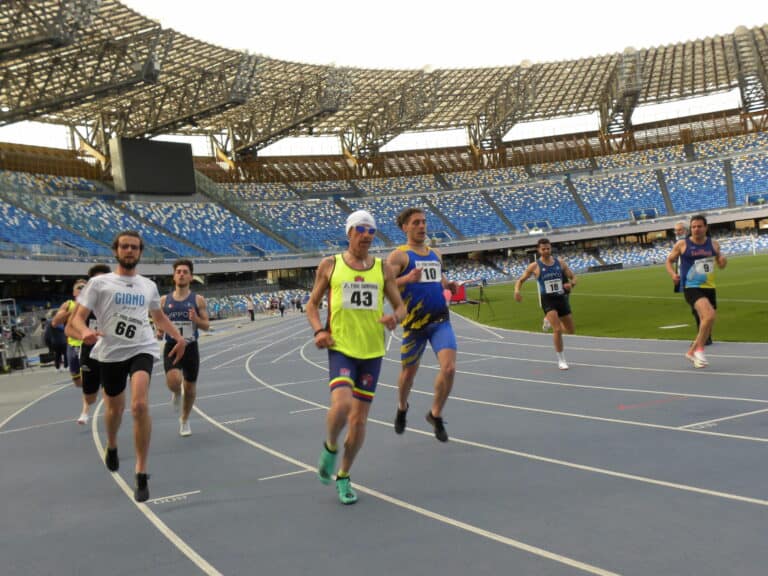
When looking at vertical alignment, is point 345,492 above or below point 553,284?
below

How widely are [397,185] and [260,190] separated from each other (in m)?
13.7

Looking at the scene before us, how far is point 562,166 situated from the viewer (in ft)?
242

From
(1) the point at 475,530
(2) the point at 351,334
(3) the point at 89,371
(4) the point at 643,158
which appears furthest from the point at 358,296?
(4) the point at 643,158

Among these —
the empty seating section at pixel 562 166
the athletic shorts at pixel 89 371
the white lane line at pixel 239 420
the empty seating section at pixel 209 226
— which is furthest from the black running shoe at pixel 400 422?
the empty seating section at pixel 562 166

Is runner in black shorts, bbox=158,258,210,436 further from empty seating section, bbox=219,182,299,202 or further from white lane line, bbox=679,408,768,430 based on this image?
empty seating section, bbox=219,182,299,202

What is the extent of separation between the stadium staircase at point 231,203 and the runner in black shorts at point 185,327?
52087 mm

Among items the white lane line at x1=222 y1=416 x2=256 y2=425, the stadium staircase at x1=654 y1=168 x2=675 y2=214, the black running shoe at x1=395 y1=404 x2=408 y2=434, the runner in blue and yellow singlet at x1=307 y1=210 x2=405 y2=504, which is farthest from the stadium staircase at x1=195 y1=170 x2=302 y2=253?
the runner in blue and yellow singlet at x1=307 y1=210 x2=405 y2=504

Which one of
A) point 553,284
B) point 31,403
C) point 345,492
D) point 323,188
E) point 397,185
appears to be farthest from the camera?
point 397,185

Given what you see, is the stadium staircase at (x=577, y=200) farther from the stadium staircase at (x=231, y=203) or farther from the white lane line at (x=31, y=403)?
the white lane line at (x=31, y=403)

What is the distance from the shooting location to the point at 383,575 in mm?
3672

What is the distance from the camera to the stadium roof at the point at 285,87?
129ft

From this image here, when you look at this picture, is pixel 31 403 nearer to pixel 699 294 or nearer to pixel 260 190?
pixel 699 294

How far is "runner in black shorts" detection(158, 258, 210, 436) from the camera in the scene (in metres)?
8.39

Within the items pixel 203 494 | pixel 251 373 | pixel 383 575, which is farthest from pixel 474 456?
pixel 251 373
